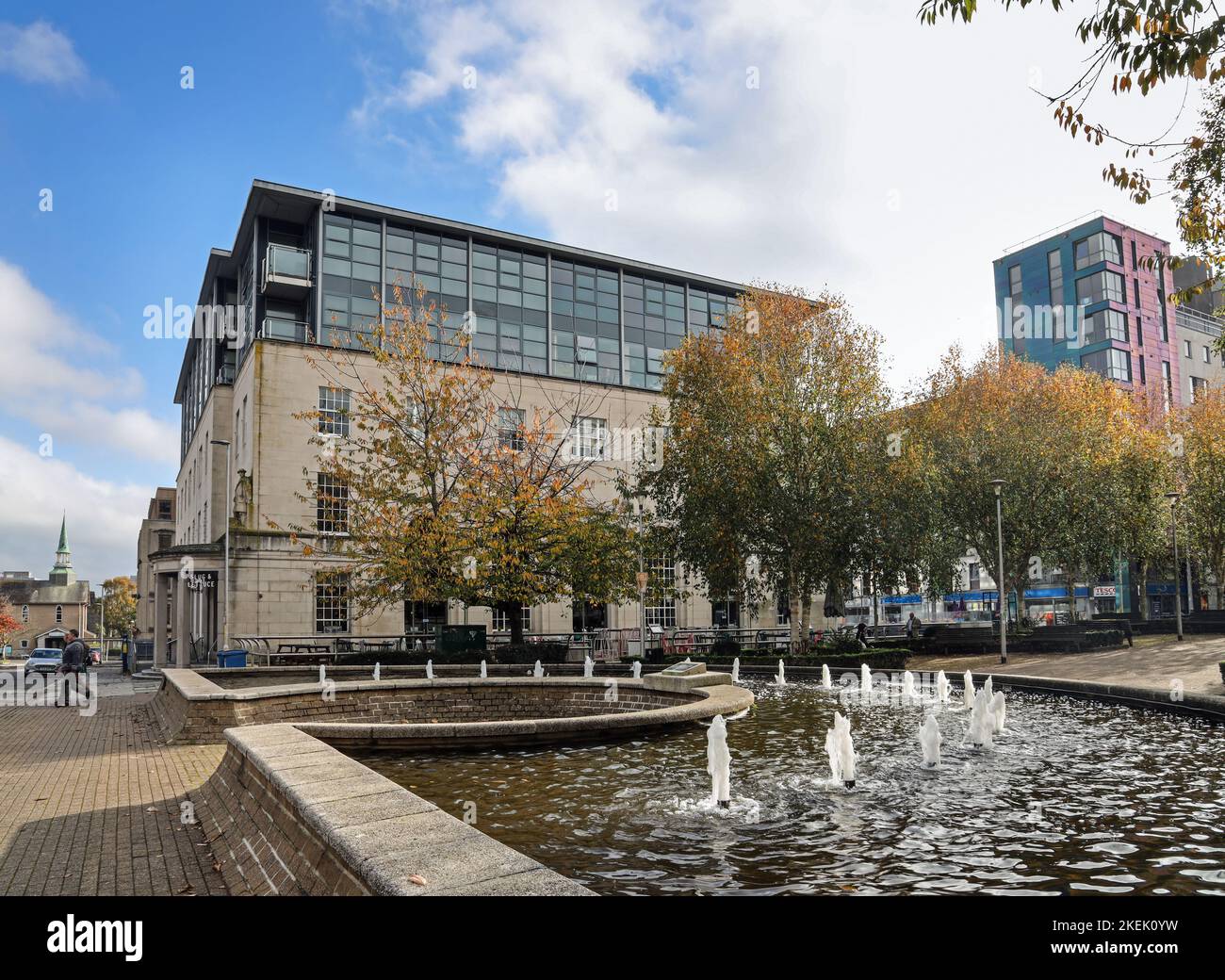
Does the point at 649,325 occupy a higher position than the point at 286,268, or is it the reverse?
the point at 286,268

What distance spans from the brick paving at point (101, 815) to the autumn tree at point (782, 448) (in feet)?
66.2

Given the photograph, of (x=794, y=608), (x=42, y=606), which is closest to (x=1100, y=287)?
(x=794, y=608)

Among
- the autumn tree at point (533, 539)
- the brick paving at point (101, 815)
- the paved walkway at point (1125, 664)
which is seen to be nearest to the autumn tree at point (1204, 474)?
the paved walkway at point (1125, 664)

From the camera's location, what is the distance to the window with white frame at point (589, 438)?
4422 centimetres

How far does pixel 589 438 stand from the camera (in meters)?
45.1

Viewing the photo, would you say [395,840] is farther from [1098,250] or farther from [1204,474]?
[1098,250]

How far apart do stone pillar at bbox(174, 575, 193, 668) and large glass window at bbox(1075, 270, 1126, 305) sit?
223ft

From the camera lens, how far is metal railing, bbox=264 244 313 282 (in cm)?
3962

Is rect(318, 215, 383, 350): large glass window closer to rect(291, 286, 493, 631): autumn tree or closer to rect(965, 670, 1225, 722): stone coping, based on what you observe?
rect(291, 286, 493, 631): autumn tree

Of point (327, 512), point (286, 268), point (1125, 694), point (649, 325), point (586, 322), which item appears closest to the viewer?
point (1125, 694)

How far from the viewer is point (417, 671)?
82.1 feet

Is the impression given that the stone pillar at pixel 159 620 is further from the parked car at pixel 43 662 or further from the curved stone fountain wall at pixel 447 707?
the curved stone fountain wall at pixel 447 707

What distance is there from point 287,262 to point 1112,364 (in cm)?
6205

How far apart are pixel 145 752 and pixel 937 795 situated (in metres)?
11.0
